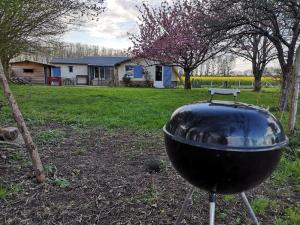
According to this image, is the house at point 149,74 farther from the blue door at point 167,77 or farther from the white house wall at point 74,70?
the white house wall at point 74,70

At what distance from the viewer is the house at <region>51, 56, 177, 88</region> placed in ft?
95.1

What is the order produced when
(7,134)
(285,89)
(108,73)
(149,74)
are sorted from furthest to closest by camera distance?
(108,73) → (149,74) → (285,89) → (7,134)

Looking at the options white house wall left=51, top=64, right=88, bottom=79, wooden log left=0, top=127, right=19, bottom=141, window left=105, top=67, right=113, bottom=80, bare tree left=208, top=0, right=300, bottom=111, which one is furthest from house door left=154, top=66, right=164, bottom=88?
wooden log left=0, top=127, right=19, bottom=141

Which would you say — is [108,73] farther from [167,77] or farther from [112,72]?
[167,77]

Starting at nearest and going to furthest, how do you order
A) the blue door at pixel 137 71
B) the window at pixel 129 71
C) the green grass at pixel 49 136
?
the green grass at pixel 49 136 < the blue door at pixel 137 71 < the window at pixel 129 71

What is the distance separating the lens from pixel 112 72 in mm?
31406

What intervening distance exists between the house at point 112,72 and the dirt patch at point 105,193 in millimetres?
23334

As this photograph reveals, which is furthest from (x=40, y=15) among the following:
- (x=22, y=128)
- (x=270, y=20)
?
(x=22, y=128)

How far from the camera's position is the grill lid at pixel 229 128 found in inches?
64.2

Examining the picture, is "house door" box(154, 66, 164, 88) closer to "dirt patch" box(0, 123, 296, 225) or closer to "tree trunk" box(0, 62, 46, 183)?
"dirt patch" box(0, 123, 296, 225)

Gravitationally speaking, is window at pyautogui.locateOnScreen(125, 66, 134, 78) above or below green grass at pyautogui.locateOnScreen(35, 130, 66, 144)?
above

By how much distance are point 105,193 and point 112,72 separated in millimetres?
29189

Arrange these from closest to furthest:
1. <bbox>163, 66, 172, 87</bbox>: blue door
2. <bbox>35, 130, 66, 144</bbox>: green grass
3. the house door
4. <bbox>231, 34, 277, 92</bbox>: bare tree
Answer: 1. <bbox>35, 130, 66, 144</bbox>: green grass
2. <bbox>231, 34, 277, 92</bbox>: bare tree
3. the house door
4. <bbox>163, 66, 172, 87</bbox>: blue door

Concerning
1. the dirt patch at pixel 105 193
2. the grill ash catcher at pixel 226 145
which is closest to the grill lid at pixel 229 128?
the grill ash catcher at pixel 226 145
